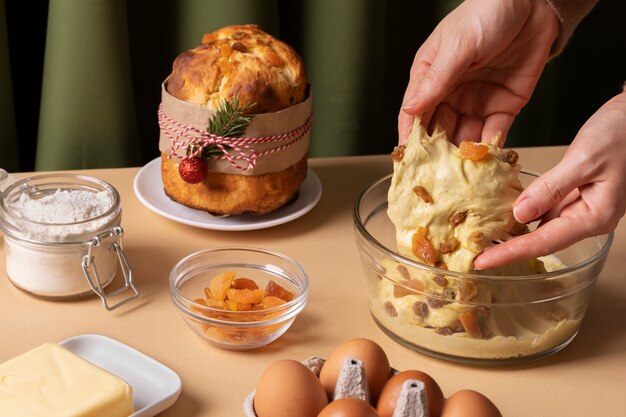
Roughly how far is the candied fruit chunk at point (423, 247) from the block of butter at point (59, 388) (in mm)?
378

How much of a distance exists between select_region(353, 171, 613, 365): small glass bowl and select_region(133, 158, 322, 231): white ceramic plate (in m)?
0.29

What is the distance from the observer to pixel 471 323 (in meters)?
1.02

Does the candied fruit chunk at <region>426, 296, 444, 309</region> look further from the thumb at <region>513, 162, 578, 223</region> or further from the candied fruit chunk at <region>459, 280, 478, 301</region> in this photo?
the thumb at <region>513, 162, 578, 223</region>

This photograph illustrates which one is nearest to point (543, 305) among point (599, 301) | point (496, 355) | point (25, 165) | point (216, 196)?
point (496, 355)

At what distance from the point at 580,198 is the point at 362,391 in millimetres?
391

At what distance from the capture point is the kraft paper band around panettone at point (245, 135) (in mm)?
1282

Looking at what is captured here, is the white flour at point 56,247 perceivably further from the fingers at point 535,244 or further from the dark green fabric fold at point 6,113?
the dark green fabric fold at point 6,113

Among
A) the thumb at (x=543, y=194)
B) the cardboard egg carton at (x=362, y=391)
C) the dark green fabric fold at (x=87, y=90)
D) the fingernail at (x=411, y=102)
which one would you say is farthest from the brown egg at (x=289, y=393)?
the dark green fabric fold at (x=87, y=90)

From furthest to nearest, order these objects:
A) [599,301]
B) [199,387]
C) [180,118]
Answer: [180,118]
[599,301]
[199,387]

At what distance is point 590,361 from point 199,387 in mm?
485

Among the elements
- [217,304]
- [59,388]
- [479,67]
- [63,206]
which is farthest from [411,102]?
[59,388]

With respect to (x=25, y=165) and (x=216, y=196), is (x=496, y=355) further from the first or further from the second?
(x=25, y=165)

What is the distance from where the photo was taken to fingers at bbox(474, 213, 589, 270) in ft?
3.23

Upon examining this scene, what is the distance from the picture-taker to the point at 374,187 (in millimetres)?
1211
